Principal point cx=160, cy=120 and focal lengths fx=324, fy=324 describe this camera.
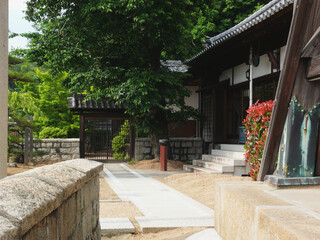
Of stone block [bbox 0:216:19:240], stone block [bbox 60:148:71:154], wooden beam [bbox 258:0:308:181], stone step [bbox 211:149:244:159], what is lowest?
stone block [bbox 60:148:71:154]

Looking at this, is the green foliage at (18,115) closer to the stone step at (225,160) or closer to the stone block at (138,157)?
the stone block at (138,157)

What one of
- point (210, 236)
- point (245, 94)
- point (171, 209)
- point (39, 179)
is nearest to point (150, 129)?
point (245, 94)

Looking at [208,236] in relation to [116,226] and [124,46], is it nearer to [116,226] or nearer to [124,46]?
[116,226]

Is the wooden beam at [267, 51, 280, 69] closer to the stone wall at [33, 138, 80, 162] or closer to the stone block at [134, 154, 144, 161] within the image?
the stone block at [134, 154, 144, 161]

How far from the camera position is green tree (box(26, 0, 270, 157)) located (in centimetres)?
1047

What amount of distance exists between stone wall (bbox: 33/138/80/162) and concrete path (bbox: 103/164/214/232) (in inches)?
242

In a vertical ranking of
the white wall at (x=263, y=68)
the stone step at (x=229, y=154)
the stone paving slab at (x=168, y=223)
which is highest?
the white wall at (x=263, y=68)

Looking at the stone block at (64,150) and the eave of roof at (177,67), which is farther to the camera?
the eave of roof at (177,67)

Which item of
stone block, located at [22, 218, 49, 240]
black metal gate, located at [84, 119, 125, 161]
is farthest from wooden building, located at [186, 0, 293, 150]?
stone block, located at [22, 218, 49, 240]

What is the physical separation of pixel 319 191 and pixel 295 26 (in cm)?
153

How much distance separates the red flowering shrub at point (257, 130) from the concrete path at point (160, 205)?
4.86ft

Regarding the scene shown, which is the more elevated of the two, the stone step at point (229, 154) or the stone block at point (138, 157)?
the stone step at point (229, 154)

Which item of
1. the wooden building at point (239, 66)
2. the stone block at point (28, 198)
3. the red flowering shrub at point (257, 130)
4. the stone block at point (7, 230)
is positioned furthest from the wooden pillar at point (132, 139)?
the stone block at point (7, 230)

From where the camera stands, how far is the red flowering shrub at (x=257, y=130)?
6098 millimetres
